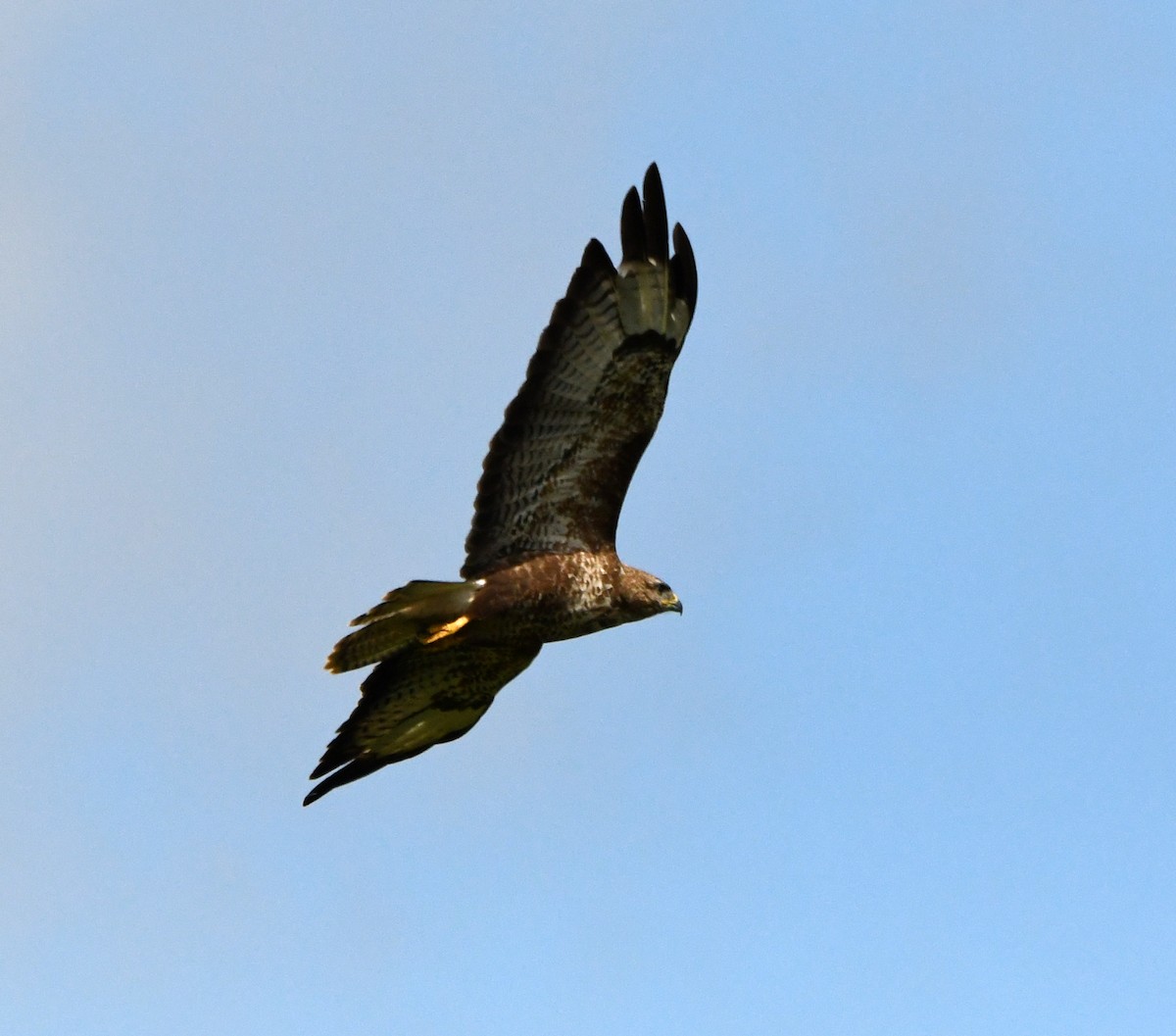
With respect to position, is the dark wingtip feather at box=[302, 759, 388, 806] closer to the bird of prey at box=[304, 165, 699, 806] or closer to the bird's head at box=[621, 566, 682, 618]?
the bird of prey at box=[304, 165, 699, 806]

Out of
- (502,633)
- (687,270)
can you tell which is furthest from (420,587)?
(687,270)

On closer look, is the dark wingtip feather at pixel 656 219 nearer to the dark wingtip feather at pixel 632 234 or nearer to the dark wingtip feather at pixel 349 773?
the dark wingtip feather at pixel 632 234

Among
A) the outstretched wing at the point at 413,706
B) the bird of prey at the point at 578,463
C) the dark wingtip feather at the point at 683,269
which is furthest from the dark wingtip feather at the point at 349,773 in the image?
the dark wingtip feather at the point at 683,269

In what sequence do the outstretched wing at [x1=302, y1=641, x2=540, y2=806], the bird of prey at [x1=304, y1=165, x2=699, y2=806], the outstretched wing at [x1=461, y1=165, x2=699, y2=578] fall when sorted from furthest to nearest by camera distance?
the outstretched wing at [x1=302, y1=641, x2=540, y2=806] < the outstretched wing at [x1=461, y1=165, x2=699, y2=578] < the bird of prey at [x1=304, y1=165, x2=699, y2=806]

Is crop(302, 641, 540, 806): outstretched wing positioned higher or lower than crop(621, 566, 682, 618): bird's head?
lower

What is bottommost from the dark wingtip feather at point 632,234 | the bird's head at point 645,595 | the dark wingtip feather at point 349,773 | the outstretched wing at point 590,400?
the dark wingtip feather at point 349,773

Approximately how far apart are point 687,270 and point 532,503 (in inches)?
72.5

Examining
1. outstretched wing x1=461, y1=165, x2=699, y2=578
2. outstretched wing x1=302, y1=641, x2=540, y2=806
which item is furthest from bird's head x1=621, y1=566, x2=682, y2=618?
outstretched wing x1=302, y1=641, x2=540, y2=806

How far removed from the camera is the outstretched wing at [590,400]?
15250mm

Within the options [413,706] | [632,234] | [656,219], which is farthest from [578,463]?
[413,706]

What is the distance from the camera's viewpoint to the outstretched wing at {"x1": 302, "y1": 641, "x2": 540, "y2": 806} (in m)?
15.7

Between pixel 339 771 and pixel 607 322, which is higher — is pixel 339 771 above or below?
below

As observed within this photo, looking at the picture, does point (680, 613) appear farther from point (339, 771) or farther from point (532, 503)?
point (339, 771)

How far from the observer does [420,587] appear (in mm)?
14789
